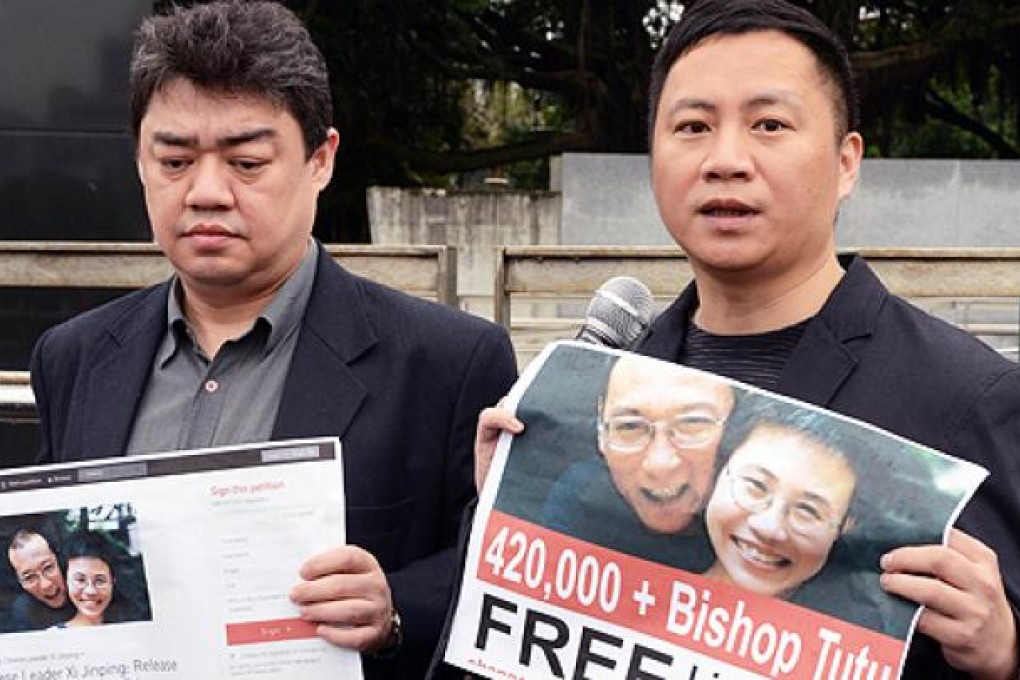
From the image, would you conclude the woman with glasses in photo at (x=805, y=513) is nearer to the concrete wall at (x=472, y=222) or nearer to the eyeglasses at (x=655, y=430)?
the eyeglasses at (x=655, y=430)

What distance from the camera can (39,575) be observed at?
2.17 m

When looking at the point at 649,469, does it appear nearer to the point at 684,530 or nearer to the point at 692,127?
the point at 684,530

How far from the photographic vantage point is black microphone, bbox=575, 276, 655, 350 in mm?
2453

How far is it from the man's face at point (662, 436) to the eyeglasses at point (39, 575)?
2.76 ft

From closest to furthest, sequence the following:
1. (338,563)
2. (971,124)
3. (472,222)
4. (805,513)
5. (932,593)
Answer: (932,593), (805,513), (338,563), (472,222), (971,124)

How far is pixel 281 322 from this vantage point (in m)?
2.49

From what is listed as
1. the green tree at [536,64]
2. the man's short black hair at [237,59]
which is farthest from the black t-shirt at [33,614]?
the green tree at [536,64]

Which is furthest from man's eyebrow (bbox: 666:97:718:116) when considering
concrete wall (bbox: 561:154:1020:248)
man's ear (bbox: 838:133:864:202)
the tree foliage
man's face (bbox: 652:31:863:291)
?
the tree foliage

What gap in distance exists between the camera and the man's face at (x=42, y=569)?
2164 millimetres

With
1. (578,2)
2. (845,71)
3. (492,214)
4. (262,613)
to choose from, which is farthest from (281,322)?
(578,2)

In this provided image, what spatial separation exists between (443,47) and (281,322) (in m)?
15.0

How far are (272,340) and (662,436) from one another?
2.72 ft

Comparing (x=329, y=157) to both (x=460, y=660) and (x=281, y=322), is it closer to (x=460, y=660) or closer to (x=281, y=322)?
(x=281, y=322)

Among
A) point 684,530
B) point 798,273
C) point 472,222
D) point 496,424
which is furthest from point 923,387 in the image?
point 472,222
